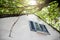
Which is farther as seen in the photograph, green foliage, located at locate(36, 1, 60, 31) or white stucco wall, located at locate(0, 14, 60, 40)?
green foliage, located at locate(36, 1, 60, 31)

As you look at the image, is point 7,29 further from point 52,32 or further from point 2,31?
point 52,32

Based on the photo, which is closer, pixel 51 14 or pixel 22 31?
pixel 22 31

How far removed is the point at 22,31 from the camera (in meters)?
1.81

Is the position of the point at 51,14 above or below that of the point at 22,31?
above

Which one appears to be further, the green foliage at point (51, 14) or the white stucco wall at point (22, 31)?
the green foliage at point (51, 14)

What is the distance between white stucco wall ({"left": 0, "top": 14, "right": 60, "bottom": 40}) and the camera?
176 cm

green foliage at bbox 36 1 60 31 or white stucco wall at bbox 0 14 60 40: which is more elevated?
green foliage at bbox 36 1 60 31

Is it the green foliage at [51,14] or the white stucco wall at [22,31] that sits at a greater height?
the green foliage at [51,14]

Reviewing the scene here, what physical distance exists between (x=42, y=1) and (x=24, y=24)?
0.38 m

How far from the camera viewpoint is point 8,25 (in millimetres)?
1821

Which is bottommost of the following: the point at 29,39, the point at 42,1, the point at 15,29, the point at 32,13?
the point at 29,39

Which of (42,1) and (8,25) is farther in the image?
(42,1)

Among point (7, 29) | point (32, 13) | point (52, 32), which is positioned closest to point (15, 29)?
point (7, 29)

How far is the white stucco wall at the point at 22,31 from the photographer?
176 centimetres
